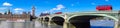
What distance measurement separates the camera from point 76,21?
6059 cm

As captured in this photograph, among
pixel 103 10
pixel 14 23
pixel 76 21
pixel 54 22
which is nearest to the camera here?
pixel 14 23

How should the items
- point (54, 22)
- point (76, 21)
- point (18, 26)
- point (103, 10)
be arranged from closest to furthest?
1. point (18, 26)
2. point (103, 10)
3. point (76, 21)
4. point (54, 22)

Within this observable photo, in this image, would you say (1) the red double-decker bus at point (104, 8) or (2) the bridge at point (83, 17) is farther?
(1) the red double-decker bus at point (104, 8)

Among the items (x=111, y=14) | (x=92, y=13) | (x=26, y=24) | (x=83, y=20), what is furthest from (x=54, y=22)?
(x=26, y=24)

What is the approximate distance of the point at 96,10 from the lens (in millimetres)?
43438

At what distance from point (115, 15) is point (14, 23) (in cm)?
3232

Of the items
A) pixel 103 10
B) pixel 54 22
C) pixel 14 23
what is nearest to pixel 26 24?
pixel 14 23

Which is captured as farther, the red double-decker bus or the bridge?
the red double-decker bus

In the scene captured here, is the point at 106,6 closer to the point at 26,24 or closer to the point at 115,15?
the point at 115,15

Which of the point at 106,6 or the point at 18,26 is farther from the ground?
the point at 106,6

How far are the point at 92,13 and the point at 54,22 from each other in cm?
5097

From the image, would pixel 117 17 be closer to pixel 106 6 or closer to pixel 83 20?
pixel 106 6

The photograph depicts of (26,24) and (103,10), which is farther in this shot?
(103,10)

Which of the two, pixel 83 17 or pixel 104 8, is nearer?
pixel 104 8
